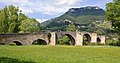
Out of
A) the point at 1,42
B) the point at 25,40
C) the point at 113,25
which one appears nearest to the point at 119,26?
the point at 113,25

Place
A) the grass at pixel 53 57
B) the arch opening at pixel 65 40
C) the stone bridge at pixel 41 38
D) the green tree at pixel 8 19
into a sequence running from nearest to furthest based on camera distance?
1. the grass at pixel 53 57
2. the stone bridge at pixel 41 38
3. the green tree at pixel 8 19
4. the arch opening at pixel 65 40

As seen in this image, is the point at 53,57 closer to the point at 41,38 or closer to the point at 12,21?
the point at 41,38

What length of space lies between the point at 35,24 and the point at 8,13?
1607 centimetres

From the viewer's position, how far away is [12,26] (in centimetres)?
8825

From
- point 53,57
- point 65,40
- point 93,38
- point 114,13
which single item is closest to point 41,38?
point 114,13

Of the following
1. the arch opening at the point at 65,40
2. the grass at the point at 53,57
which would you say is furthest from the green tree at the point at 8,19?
the grass at the point at 53,57

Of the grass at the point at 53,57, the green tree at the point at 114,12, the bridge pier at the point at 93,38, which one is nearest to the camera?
the grass at the point at 53,57

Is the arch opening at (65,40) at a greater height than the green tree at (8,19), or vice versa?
the green tree at (8,19)

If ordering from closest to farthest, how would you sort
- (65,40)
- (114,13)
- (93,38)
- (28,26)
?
(114,13)
(28,26)
(93,38)
(65,40)

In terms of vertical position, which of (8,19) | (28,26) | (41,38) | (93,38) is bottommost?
(93,38)

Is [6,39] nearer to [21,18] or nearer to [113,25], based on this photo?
[21,18]

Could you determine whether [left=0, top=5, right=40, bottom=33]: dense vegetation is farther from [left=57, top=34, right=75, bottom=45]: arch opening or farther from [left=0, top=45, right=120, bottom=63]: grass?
[left=0, top=45, right=120, bottom=63]: grass

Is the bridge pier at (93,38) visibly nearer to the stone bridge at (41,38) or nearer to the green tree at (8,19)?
the stone bridge at (41,38)

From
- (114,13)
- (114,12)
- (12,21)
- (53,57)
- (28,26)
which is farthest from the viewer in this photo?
(28,26)
